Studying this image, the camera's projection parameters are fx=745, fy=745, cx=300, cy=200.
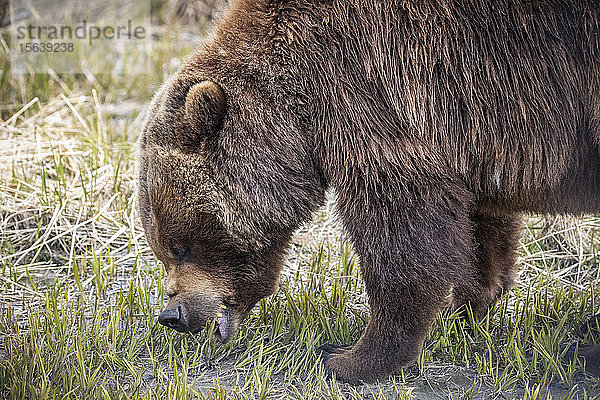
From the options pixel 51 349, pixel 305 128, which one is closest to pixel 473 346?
pixel 305 128

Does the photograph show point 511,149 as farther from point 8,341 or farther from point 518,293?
point 8,341

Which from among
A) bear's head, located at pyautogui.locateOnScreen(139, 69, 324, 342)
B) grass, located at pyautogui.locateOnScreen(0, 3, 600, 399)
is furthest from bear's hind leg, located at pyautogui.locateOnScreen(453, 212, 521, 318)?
bear's head, located at pyautogui.locateOnScreen(139, 69, 324, 342)

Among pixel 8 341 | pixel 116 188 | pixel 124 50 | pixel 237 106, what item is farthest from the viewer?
pixel 124 50

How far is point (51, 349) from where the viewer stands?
3.64 meters

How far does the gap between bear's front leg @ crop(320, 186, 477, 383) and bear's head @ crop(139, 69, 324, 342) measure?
0.32 meters

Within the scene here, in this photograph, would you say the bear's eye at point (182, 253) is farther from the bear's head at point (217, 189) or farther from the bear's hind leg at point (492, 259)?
the bear's hind leg at point (492, 259)

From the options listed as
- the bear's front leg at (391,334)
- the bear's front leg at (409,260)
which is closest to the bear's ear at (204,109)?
the bear's front leg at (409,260)

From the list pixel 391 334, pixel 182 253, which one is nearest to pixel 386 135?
pixel 391 334

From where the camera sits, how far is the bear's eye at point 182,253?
3.56 metres

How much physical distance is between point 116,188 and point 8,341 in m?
2.15

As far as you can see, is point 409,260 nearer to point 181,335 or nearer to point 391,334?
point 391,334

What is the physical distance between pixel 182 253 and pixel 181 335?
1.86 ft

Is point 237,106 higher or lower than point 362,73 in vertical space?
lower

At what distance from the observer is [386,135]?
125 inches
